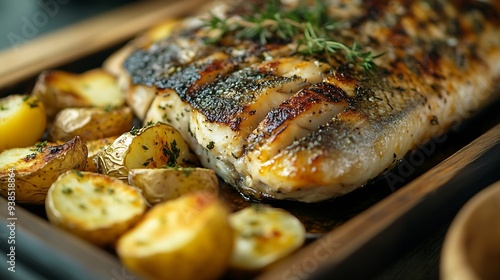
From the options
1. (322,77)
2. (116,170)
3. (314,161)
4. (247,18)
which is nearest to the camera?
(314,161)

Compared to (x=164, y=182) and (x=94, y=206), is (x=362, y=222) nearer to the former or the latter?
(x=164, y=182)

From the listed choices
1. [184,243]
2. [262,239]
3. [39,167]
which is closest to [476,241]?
[262,239]

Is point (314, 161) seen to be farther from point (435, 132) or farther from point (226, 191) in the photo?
point (435, 132)

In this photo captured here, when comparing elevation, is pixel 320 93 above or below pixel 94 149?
above

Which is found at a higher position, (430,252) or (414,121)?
(414,121)

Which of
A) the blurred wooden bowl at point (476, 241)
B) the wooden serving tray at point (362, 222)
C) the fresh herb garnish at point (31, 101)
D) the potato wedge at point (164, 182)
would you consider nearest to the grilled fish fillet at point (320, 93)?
the wooden serving tray at point (362, 222)

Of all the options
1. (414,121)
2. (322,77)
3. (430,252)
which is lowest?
(430,252)

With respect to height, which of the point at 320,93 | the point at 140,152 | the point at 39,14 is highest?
the point at 320,93

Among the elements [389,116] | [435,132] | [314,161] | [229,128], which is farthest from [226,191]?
[435,132]

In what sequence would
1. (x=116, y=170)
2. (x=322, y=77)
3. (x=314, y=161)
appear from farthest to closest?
1. (x=322, y=77)
2. (x=116, y=170)
3. (x=314, y=161)
